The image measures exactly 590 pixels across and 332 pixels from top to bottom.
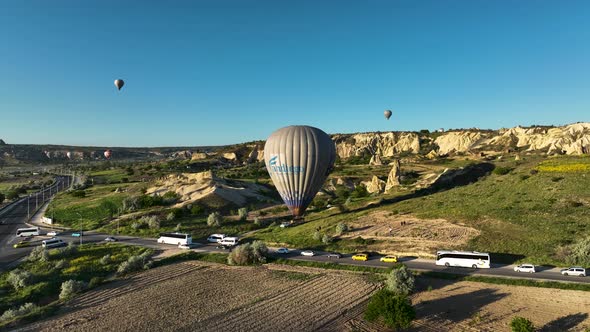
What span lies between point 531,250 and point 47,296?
1902 inches

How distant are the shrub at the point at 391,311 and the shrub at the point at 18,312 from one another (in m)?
27.3

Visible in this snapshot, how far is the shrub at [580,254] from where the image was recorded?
36156 mm

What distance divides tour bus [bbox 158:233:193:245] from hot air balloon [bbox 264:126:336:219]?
1494cm

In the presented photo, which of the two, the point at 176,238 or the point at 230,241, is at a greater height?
the point at 176,238

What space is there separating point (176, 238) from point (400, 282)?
33.3m

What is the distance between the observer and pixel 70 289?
34.2 m

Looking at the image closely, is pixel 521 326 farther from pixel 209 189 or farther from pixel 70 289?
pixel 209 189

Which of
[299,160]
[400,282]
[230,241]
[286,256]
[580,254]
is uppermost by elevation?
[299,160]

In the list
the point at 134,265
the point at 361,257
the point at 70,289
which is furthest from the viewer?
the point at 361,257

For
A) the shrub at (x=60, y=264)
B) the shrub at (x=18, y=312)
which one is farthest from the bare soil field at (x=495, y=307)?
the shrub at (x=60, y=264)

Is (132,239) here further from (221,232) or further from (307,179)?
(307,179)

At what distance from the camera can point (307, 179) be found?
5375 cm

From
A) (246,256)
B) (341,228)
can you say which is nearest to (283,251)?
(246,256)

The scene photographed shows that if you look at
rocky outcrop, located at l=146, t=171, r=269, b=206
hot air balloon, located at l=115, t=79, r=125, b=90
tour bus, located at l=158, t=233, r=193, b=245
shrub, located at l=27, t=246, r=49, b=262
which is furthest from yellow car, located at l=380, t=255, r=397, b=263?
hot air balloon, located at l=115, t=79, r=125, b=90
